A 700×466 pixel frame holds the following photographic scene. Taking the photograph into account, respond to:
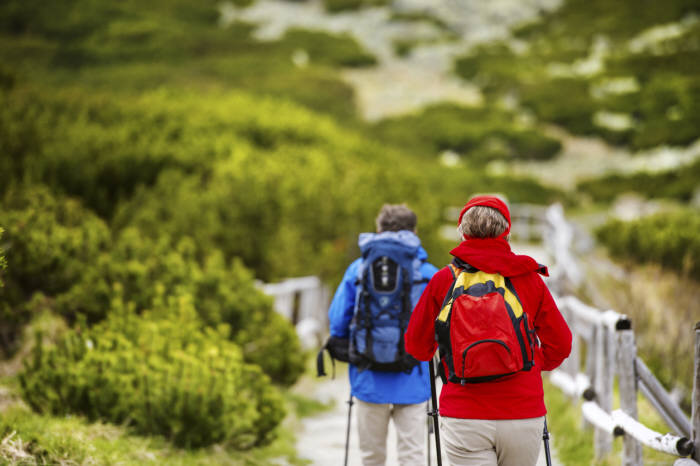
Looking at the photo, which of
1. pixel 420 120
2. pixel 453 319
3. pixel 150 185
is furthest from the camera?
pixel 420 120

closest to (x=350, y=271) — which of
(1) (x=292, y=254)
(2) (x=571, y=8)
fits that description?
(1) (x=292, y=254)

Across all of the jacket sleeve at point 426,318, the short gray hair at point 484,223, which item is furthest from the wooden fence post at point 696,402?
the jacket sleeve at point 426,318

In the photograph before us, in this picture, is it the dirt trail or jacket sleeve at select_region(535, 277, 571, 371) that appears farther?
the dirt trail

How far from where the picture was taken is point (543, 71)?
4359cm

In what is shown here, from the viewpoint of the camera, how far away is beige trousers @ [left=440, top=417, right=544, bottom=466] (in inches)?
119

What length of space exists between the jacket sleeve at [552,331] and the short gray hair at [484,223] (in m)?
0.27

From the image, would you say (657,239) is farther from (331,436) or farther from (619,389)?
(619,389)

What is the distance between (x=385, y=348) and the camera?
409 cm

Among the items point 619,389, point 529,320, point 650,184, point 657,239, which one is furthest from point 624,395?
point 650,184

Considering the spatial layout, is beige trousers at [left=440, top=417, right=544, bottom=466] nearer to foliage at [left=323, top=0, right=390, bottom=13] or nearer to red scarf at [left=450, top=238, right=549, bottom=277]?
red scarf at [left=450, top=238, right=549, bottom=277]

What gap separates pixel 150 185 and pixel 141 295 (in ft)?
18.7

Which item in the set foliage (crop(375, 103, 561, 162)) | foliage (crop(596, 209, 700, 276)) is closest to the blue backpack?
foliage (crop(596, 209, 700, 276))

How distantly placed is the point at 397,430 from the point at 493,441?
51.7 inches

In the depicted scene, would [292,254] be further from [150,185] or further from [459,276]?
[459,276]
